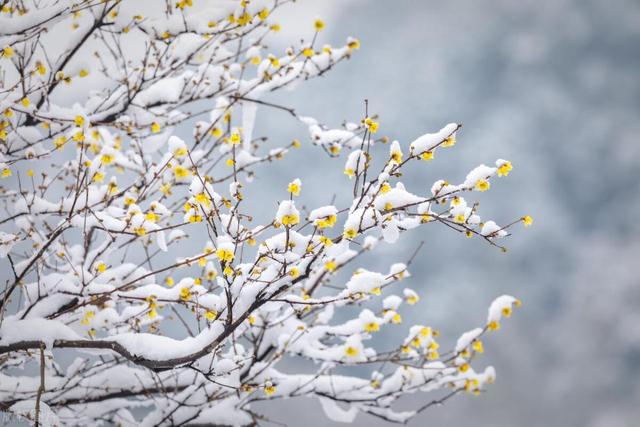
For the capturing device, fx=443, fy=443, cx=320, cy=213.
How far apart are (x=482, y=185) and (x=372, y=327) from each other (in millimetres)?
1896

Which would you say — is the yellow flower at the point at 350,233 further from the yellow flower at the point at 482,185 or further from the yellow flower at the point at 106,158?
the yellow flower at the point at 106,158

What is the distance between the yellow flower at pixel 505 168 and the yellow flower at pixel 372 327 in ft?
6.14

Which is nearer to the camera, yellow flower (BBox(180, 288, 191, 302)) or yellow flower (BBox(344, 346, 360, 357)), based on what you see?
yellow flower (BBox(180, 288, 191, 302))

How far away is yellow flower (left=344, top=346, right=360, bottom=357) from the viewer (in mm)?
3910

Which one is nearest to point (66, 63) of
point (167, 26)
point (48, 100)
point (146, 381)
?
point (48, 100)

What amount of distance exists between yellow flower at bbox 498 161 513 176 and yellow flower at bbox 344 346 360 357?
222 cm

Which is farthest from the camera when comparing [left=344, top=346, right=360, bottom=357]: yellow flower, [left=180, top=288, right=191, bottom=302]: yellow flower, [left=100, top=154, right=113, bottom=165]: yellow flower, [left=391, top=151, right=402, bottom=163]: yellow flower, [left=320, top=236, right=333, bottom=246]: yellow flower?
[left=344, top=346, right=360, bottom=357]: yellow flower

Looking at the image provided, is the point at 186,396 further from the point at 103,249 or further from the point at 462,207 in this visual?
the point at 462,207

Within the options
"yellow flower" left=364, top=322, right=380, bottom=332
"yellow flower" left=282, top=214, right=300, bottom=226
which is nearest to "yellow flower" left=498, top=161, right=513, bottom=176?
"yellow flower" left=282, top=214, right=300, bottom=226

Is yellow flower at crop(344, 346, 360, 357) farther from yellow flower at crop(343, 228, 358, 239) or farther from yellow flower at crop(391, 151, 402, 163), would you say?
yellow flower at crop(391, 151, 402, 163)

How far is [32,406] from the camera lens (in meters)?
2.77

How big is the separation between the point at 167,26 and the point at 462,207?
8.78ft

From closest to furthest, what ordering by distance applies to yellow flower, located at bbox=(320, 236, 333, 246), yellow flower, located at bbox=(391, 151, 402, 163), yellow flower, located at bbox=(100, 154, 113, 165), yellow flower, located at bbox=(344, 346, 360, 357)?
yellow flower, located at bbox=(320, 236, 333, 246) → yellow flower, located at bbox=(391, 151, 402, 163) → yellow flower, located at bbox=(100, 154, 113, 165) → yellow flower, located at bbox=(344, 346, 360, 357)

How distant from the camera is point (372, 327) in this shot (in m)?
3.80
